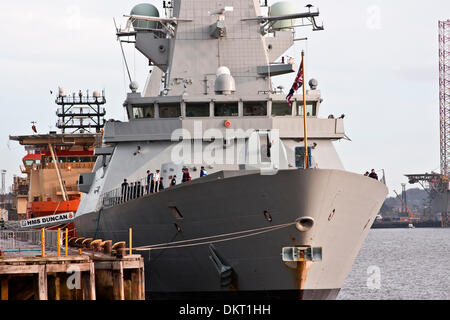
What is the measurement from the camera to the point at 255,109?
27.4 meters

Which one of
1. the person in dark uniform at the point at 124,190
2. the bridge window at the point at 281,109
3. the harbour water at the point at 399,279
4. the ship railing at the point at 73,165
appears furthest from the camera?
the ship railing at the point at 73,165

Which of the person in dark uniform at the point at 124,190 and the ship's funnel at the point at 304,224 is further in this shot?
the person in dark uniform at the point at 124,190

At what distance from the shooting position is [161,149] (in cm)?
2706

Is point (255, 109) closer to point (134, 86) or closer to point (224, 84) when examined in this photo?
point (224, 84)

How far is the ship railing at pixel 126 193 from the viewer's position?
24.8 m

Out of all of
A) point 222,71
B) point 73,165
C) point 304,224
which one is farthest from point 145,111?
point 73,165

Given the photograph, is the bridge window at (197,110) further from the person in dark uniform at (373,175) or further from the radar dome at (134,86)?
the person in dark uniform at (373,175)

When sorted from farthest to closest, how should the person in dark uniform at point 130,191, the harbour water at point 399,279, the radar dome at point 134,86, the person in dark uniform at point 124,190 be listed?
the harbour water at point 399,279 → the radar dome at point 134,86 → the person in dark uniform at point 124,190 → the person in dark uniform at point 130,191

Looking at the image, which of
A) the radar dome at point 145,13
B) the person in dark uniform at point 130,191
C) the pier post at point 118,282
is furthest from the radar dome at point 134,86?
the pier post at point 118,282

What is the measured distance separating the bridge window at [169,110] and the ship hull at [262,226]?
4973mm

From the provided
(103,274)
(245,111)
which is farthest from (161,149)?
(103,274)

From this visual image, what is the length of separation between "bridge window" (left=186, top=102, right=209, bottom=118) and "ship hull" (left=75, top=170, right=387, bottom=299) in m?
5.03

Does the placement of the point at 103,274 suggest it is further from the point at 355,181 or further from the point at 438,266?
the point at 438,266

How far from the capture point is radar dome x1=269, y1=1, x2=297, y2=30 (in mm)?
31453
